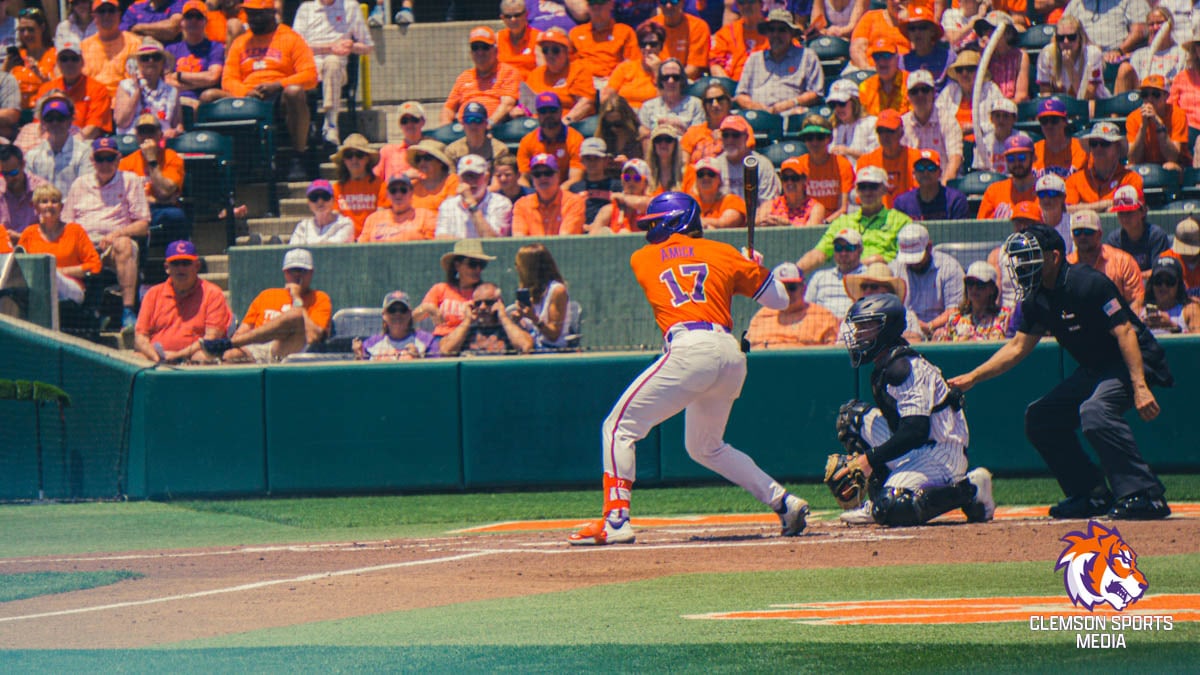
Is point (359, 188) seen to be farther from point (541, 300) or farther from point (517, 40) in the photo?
point (541, 300)

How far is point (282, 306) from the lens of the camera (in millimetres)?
12305

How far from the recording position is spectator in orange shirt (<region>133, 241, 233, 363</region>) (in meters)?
12.3

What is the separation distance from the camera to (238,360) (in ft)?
39.0

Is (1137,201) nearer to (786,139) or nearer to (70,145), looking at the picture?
(786,139)

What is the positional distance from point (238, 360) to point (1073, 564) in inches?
285

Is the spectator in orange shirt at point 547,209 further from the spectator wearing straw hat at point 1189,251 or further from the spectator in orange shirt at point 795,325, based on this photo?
the spectator wearing straw hat at point 1189,251

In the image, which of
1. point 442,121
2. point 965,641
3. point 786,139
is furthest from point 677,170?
point 965,641

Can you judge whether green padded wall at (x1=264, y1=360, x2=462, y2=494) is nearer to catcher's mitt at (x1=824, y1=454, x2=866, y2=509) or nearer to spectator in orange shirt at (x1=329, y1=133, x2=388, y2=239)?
spectator in orange shirt at (x1=329, y1=133, x2=388, y2=239)

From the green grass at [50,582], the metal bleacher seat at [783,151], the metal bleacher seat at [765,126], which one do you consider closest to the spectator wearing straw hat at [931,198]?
the metal bleacher seat at [783,151]

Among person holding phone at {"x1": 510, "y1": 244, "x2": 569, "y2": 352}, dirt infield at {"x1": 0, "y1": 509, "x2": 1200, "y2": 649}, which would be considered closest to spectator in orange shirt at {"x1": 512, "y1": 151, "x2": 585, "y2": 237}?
person holding phone at {"x1": 510, "y1": 244, "x2": 569, "y2": 352}

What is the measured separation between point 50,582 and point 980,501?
488 centimetres

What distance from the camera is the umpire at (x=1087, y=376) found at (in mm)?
8297

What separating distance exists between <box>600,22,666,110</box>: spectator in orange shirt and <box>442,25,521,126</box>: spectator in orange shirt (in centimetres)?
105

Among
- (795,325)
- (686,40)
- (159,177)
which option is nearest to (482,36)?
(686,40)
